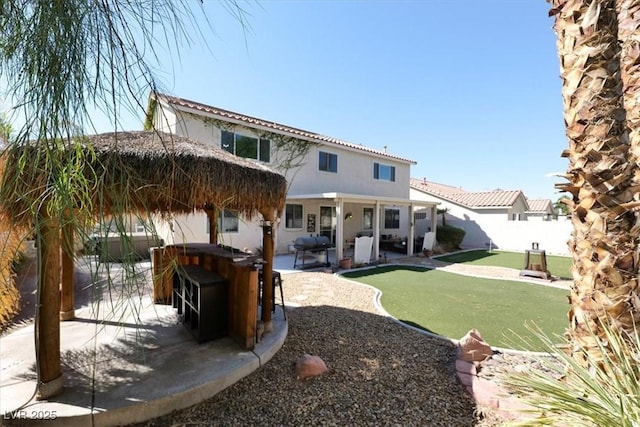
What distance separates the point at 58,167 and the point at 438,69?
1367 centimetres

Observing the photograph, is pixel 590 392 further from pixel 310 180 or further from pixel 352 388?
pixel 310 180

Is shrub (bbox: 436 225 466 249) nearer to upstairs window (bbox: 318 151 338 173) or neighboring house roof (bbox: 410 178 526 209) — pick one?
neighboring house roof (bbox: 410 178 526 209)

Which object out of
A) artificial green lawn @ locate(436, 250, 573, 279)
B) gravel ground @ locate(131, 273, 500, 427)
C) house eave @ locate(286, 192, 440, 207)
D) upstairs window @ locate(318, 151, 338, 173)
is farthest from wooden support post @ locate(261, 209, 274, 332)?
artificial green lawn @ locate(436, 250, 573, 279)

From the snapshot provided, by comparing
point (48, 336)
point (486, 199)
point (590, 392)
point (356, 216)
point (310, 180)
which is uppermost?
point (310, 180)

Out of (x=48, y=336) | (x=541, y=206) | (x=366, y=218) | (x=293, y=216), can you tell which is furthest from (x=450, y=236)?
(x=541, y=206)

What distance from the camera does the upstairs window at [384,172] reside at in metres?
18.9

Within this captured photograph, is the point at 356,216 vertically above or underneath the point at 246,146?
underneath

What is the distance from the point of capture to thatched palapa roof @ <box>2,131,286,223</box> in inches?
51.7

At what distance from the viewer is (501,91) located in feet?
44.0

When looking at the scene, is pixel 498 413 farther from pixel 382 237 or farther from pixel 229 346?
pixel 382 237

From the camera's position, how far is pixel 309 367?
149 inches

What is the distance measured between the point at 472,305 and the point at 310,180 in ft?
33.8

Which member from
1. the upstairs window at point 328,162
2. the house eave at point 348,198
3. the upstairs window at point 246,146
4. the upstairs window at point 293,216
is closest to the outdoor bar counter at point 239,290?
the house eave at point 348,198

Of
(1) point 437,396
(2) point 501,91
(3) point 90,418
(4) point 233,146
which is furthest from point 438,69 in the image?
(3) point 90,418
